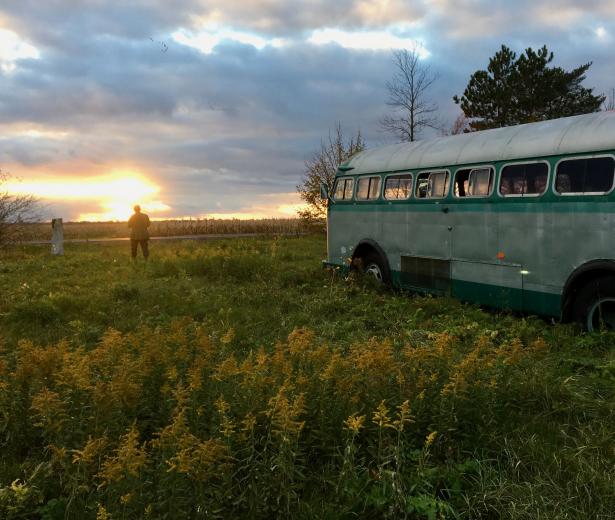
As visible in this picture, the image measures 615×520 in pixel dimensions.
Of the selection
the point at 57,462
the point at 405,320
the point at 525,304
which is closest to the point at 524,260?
the point at 525,304

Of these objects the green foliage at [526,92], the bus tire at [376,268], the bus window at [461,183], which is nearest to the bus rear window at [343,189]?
the bus tire at [376,268]

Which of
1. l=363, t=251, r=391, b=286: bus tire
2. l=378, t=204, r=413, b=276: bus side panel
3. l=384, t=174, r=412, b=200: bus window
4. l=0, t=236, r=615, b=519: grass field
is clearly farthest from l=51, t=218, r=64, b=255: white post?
l=0, t=236, r=615, b=519: grass field

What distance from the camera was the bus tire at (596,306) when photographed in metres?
7.35

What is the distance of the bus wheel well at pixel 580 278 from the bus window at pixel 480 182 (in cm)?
210

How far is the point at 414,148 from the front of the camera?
11.2 meters

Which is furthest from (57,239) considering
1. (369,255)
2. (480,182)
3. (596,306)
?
(596,306)

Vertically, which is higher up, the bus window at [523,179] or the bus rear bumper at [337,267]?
the bus window at [523,179]

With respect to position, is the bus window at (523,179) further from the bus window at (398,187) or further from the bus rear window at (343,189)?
the bus rear window at (343,189)

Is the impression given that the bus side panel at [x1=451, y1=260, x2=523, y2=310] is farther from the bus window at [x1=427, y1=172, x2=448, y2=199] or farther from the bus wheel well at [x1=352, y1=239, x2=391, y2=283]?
the bus wheel well at [x1=352, y1=239, x2=391, y2=283]

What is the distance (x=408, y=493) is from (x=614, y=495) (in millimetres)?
1267

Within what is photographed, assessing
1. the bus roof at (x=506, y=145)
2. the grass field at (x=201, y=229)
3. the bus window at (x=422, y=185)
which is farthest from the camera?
the grass field at (x=201, y=229)

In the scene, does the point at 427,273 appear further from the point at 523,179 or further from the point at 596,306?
the point at 596,306

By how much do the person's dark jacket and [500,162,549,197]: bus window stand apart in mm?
13068

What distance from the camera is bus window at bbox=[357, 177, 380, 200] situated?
12.0 metres
